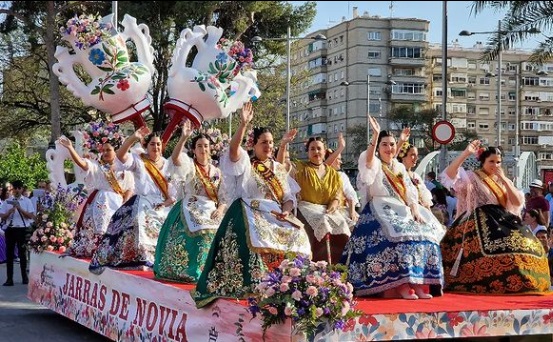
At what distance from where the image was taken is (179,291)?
260 inches

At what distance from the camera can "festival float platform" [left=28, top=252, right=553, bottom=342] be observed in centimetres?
552

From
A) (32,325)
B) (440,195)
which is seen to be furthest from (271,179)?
(440,195)

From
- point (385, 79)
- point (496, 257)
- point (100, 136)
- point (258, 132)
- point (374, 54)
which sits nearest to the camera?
point (258, 132)

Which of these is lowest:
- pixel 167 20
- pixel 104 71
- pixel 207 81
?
pixel 207 81

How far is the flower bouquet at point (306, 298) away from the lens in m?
5.12

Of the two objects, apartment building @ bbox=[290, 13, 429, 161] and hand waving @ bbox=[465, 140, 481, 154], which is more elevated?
apartment building @ bbox=[290, 13, 429, 161]

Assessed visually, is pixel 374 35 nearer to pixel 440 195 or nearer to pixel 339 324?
pixel 440 195

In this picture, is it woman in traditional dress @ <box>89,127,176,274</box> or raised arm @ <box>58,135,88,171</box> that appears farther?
raised arm @ <box>58,135,88,171</box>

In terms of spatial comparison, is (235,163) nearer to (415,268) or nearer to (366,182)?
(366,182)

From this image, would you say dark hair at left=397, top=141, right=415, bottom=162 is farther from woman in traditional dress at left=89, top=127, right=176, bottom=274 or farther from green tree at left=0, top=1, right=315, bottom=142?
green tree at left=0, top=1, right=315, bottom=142

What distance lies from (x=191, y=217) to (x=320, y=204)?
55.7 inches

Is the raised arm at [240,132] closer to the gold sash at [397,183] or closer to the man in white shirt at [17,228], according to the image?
the gold sash at [397,183]

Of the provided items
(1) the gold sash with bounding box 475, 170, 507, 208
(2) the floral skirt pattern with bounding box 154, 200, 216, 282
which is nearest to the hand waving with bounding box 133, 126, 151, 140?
(2) the floral skirt pattern with bounding box 154, 200, 216, 282

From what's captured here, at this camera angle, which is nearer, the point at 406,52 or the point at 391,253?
the point at 391,253
